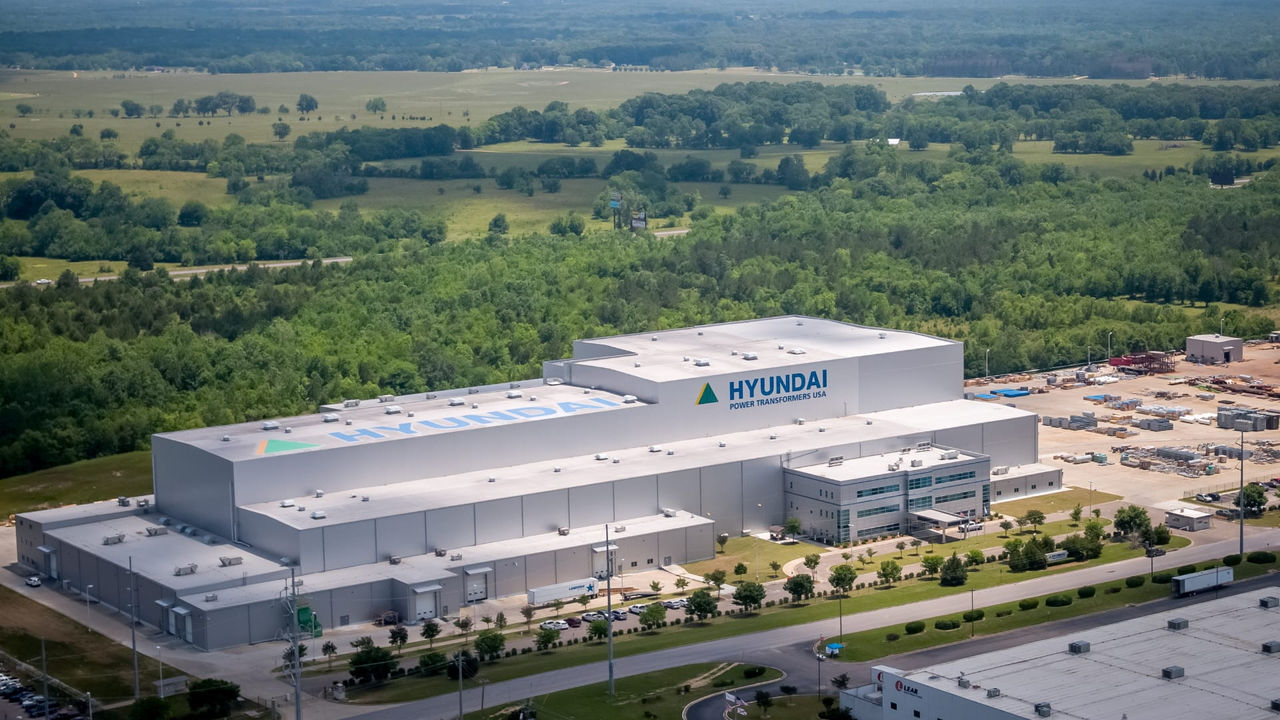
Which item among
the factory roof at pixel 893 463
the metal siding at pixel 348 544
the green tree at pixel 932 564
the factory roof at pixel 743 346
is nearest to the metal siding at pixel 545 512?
the metal siding at pixel 348 544

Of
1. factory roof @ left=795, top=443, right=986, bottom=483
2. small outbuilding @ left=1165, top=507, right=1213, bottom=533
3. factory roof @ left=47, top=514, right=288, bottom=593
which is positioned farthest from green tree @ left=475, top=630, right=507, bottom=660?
small outbuilding @ left=1165, top=507, right=1213, bottom=533

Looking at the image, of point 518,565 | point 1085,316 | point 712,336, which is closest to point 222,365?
point 712,336

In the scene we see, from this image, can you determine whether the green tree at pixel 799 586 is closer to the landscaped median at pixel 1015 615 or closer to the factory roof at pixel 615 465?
the landscaped median at pixel 1015 615

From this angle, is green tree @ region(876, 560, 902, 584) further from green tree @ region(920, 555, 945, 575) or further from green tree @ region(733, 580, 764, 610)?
green tree @ region(733, 580, 764, 610)

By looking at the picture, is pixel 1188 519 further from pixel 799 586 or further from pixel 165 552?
pixel 165 552

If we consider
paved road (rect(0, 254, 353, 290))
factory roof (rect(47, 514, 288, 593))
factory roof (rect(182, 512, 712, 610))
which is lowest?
factory roof (rect(182, 512, 712, 610))
